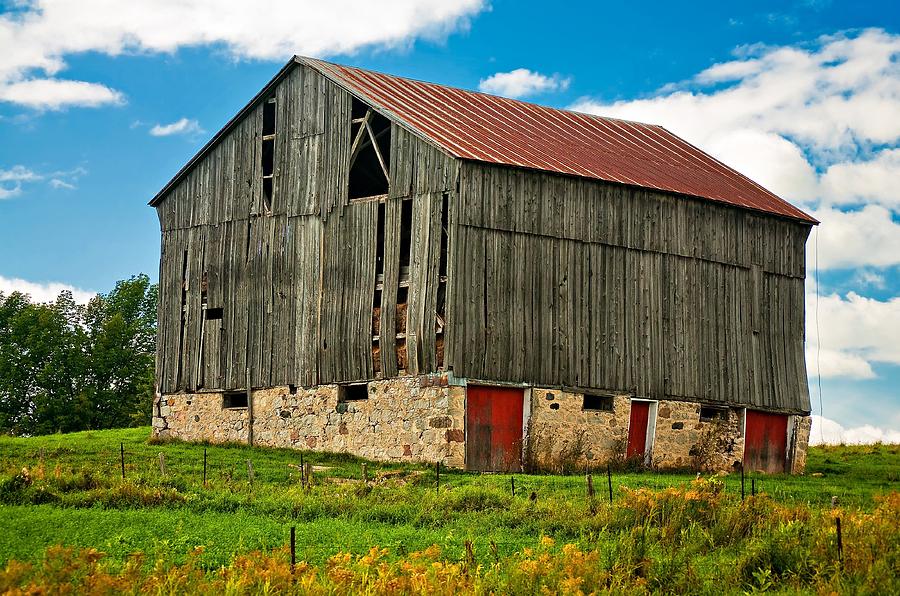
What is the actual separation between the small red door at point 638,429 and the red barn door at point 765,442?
3.84m

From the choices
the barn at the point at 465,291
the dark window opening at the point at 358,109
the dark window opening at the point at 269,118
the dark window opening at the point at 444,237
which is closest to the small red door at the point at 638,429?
the barn at the point at 465,291

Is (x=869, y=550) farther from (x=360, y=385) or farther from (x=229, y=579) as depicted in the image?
(x=360, y=385)

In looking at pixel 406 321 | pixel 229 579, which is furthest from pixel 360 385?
pixel 229 579

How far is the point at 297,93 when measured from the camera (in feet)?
131

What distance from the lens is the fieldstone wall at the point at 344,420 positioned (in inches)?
1342

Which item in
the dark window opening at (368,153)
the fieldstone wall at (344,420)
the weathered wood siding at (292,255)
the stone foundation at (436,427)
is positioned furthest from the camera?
the dark window opening at (368,153)

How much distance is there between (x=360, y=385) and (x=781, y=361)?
13.5 m

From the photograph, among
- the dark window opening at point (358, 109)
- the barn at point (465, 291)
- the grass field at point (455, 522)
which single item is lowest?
the grass field at point (455, 522)

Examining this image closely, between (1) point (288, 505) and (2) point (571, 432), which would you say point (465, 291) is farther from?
(1) point (288, 505)

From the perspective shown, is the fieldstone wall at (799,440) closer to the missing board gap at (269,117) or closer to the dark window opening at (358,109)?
the dark window opening at (358,109)

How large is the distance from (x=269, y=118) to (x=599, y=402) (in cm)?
1386

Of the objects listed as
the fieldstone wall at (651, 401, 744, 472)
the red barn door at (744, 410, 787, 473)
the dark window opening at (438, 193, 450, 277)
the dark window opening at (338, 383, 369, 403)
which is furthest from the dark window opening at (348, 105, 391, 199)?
the red barn door at (744, 410, 787, 473)

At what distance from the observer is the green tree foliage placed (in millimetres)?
60938

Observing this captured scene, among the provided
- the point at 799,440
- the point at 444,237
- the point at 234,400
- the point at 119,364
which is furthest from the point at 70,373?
the point at 799,440
